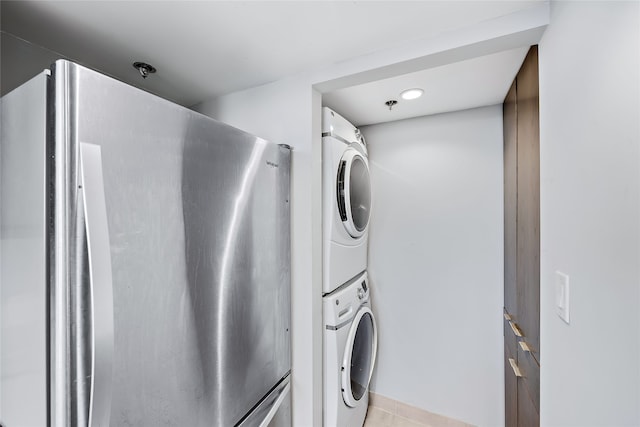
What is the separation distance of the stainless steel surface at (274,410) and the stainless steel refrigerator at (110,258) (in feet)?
0.54

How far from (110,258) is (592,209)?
3.93 ft

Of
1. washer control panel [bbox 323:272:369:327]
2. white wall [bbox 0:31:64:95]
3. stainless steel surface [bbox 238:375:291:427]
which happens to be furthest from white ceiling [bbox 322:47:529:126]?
stainless steel surface [bbox 238:375:291:427]

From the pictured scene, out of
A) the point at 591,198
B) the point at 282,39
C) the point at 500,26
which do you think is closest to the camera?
the point at 591,198

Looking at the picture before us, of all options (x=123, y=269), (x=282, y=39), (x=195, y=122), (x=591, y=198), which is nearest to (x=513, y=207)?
(x=591, y=198)

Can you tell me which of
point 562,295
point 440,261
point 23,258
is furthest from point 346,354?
point 23,258

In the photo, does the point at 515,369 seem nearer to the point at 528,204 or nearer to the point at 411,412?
the point at 528,204

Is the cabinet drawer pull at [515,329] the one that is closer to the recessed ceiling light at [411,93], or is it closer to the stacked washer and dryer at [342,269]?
the stacked washer and dryer at [342,269]

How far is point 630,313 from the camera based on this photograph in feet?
1.76

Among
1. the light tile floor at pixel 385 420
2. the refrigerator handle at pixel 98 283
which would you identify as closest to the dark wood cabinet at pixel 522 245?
the light tile floor at pixel 385 420

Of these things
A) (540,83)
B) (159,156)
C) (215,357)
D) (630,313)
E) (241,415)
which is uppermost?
(540,83)

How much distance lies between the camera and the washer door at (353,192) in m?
1.52

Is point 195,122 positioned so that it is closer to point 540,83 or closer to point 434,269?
point 540,83

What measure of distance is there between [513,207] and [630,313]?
1.09m

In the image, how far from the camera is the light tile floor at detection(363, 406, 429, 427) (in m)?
1.99
